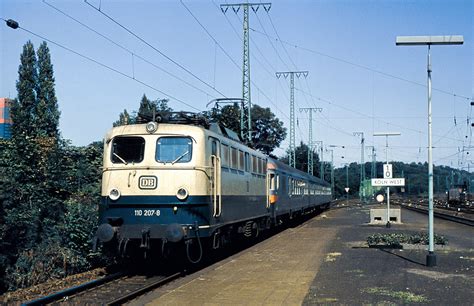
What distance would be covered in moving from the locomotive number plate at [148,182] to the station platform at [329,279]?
83.6 inches

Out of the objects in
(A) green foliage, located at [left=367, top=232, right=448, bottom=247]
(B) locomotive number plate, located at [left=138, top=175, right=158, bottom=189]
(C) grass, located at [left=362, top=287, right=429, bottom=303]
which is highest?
(B) locomotive number plate, located at [left=138, top=175, right=158, bottom=189]

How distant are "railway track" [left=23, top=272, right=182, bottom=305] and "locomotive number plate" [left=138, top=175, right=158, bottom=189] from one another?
6.52ft

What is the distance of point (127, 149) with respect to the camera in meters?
12.5

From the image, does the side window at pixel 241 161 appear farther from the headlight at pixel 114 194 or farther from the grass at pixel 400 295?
the grass at pixel 400 295

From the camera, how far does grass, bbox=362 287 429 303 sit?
29.6ft


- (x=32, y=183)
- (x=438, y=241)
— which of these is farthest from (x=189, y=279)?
(x=32, y=183)

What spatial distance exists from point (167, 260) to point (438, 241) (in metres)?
8.43

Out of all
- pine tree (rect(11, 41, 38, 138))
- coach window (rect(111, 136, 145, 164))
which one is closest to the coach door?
coach window (rect(111, 136, 145, 164))

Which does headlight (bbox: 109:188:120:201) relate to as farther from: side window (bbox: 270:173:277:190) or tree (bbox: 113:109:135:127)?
side window (bbox: 270:173:277:190)

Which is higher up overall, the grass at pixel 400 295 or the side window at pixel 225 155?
the side window at pixel 225 155

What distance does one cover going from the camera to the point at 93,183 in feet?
78.0

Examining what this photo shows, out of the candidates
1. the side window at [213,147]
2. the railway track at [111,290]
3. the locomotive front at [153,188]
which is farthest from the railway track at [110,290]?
the side window at [213,147]

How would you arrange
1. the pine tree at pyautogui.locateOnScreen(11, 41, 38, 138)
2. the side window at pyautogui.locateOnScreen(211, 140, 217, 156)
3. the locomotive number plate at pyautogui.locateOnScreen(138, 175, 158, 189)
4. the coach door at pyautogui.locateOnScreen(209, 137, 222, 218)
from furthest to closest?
the pine tree at pyautogui.locateOnScreen(11, 41, 38, 138) < the side window at pyautogui.locateOnScreen(211, 140, 217, 156) < the coach door at pyautogui.locateOnScreen(209, 137, 222, 218) < the locomotive number plate at pyautogui.locateOnScreen(138, 175, 158, 189)

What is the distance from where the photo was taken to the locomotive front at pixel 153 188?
11.6 metres
